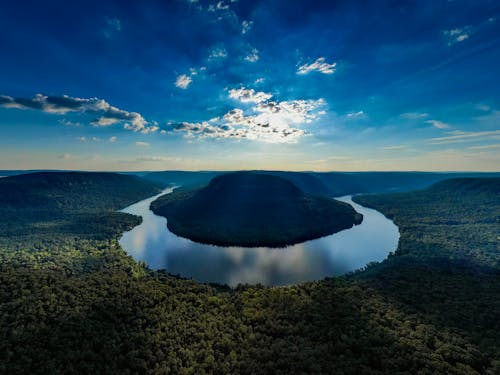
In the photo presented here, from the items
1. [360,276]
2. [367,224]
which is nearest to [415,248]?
[360,276]

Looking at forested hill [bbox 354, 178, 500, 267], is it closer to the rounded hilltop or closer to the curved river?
the curved river

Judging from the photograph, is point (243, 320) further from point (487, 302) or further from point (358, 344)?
point (487, 302)

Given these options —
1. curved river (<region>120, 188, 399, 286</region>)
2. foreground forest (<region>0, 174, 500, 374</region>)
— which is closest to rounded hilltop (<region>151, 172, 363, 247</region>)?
curved river (<region>120, 188, 399, 286</region>)

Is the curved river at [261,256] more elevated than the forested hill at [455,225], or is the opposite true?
the forested hill at [455,225]

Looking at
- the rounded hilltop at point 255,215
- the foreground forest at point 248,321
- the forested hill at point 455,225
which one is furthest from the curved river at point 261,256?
the forested hill at point 455,225

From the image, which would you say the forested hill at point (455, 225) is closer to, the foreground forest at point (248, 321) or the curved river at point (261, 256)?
the curved river at point (261, 256)

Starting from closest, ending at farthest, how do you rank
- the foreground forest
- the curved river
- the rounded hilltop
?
the foreground forest < the curved river < the rounded hilltop
